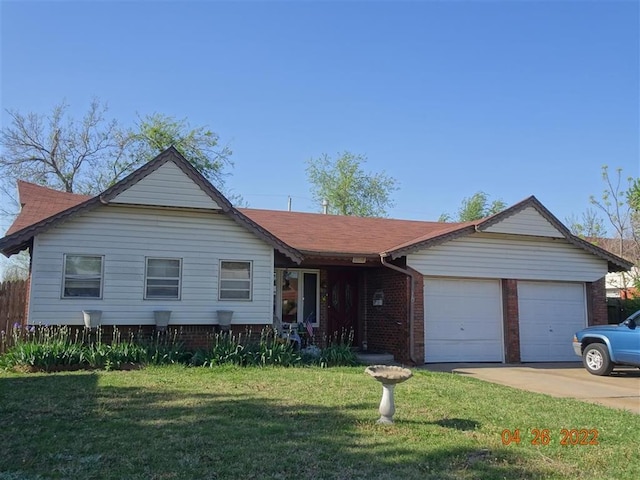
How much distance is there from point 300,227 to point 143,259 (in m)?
5.56

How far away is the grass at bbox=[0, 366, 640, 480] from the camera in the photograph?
5.14 meters

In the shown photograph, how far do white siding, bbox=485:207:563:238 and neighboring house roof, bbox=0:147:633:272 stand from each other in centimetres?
10

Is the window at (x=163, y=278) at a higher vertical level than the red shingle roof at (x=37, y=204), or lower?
lower

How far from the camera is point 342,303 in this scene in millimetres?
16875

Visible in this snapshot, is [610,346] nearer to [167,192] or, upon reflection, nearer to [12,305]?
[167,192]

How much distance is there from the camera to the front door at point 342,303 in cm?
1659

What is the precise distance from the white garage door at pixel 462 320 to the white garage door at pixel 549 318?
88 centimetres

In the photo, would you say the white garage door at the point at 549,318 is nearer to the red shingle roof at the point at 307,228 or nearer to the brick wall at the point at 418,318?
the red shingle roof at the point at 307,228

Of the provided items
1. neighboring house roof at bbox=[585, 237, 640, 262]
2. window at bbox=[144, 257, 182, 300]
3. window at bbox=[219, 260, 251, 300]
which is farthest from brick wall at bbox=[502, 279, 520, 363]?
neighboring house roof at bbox=[585, 237, 640, 262]

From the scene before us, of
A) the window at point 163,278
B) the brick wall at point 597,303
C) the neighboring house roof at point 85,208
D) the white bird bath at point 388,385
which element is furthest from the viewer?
the brick wall at point 597,303

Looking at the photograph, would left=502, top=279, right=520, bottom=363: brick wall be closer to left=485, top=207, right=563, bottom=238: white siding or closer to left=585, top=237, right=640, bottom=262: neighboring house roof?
left=485, top=207, right=563, bottom=238: white siding

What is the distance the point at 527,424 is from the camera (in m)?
7.03

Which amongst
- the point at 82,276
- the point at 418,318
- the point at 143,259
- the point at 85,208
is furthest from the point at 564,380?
the point at 85,208
